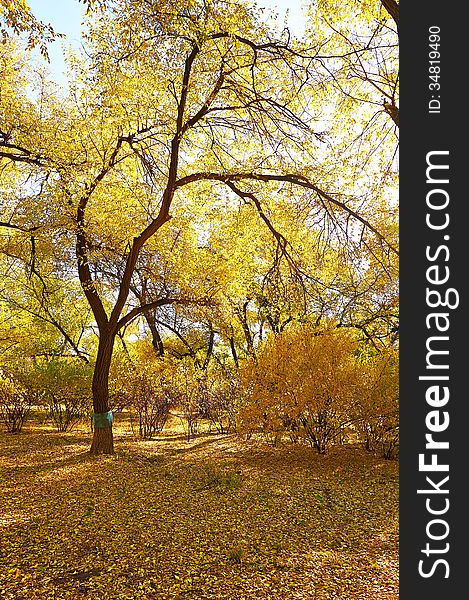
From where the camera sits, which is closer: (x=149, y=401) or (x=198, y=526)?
(x=198, y=526)

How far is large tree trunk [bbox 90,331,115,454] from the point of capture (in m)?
8.00

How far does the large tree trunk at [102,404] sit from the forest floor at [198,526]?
1.01 ft

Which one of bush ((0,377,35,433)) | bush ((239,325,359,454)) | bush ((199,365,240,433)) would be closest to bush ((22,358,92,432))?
bush ((0,377,35,433))

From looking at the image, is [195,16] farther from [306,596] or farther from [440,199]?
[306,596]

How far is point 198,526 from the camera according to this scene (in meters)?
4.49

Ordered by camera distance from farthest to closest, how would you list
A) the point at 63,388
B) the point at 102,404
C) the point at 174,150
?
the point at 63,388
the point at 102,404
the point at 174,150

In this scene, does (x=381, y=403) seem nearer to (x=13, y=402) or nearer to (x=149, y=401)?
(x=149, y=401)

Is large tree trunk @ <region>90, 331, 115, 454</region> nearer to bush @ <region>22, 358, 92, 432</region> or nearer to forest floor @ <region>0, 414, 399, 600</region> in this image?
forest floor @ <region>0, 414, 399, 600</region>

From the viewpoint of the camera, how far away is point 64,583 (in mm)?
3328

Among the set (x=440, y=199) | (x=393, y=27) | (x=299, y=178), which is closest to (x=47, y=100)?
(x=299, y=178)

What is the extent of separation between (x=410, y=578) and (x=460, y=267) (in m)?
1.23

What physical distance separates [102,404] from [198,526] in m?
4.16

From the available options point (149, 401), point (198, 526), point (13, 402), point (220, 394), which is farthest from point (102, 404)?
point (198, 526)

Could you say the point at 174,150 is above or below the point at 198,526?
above
